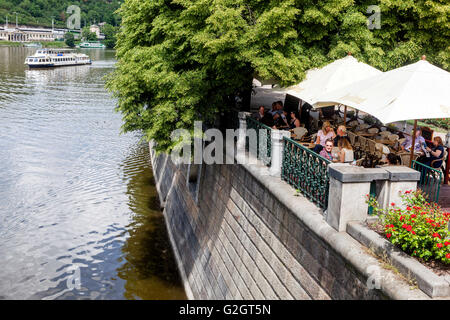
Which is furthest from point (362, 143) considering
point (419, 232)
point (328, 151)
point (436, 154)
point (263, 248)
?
point (419, 232)

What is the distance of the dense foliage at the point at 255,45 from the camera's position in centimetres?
1088

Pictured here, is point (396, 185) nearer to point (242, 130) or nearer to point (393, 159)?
point (393, 159)

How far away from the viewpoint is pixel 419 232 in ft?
19.6

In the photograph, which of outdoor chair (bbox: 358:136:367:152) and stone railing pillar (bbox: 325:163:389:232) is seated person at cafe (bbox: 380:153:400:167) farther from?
stone railing pillar (bbox: 325:163:389:232)

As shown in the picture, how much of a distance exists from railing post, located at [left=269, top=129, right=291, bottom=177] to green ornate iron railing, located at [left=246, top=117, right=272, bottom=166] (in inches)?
19.8

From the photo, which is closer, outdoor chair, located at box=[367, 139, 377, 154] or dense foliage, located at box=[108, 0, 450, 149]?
outdoor chair, located at box=[367, 139, 377, 154]

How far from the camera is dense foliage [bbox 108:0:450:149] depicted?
10.9 metres

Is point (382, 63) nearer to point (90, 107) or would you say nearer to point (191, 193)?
point (191, 193)

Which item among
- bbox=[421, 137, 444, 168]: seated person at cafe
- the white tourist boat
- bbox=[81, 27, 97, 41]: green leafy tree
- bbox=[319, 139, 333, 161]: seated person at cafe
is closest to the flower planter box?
bbox=[319, 139, 333, 161]: seated person at cafe

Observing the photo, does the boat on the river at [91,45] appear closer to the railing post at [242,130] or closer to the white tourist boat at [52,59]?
the white tourist boat at [52,59]

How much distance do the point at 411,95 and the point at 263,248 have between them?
3.80 metres

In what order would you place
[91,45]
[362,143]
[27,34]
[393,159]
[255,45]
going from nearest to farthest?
[393,159] < [362,143] < [255,45] < [91,45] < [27,34]

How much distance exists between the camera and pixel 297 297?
765 cm

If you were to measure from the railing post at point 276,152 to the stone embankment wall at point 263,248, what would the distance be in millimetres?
251
